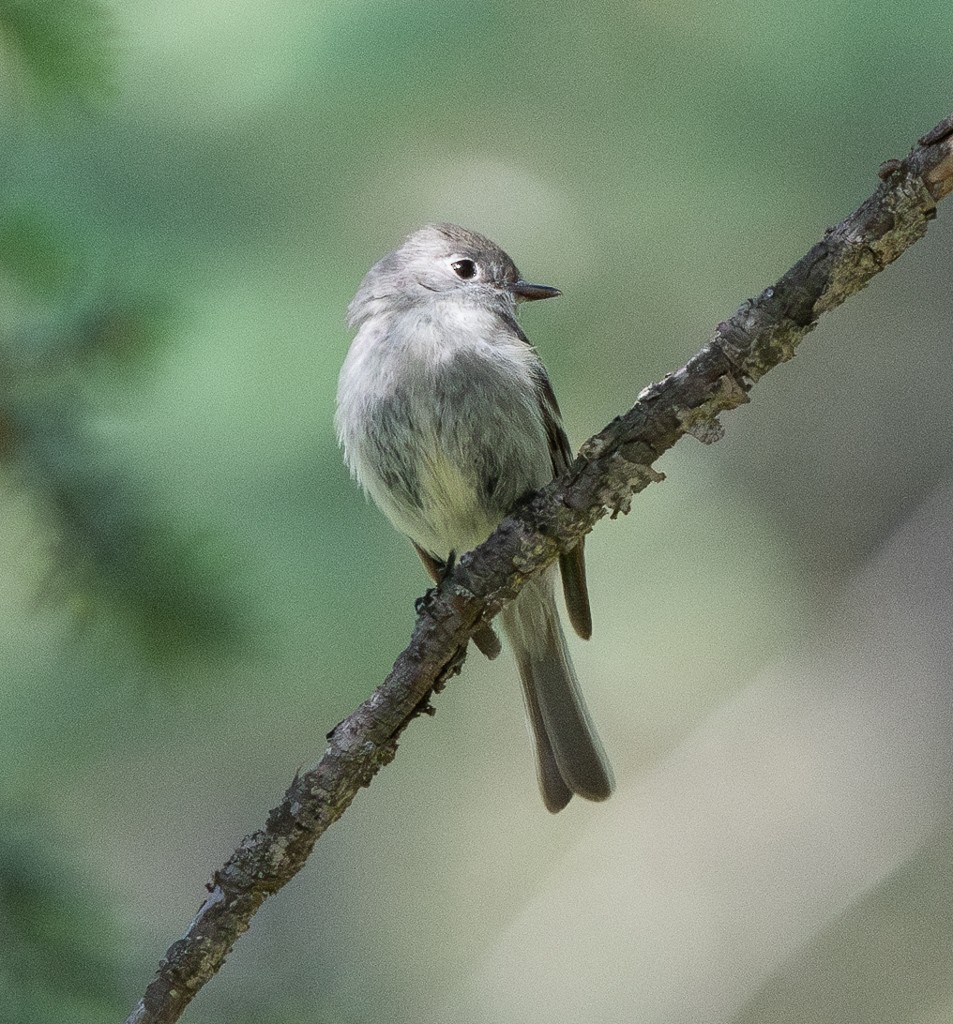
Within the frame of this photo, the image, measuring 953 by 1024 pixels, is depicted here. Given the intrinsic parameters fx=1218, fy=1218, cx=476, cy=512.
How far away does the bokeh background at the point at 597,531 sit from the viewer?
2975 millimetres

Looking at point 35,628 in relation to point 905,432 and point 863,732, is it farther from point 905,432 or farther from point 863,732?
point 905,432

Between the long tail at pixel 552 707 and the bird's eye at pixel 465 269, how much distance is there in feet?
2.98

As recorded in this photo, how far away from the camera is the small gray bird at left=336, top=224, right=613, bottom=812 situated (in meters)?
3.08

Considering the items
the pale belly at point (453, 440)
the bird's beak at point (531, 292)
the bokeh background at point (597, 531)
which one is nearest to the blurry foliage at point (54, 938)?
the bokeh background at point (597, 531)

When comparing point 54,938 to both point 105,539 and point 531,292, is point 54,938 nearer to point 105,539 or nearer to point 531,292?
point 105,539

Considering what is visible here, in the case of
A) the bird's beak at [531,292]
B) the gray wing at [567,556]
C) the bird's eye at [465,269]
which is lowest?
the gray wing at [567,556]

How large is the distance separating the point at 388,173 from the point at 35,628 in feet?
7.04

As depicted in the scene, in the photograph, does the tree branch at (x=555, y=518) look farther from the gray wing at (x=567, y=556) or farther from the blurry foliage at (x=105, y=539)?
the gray wing at (x=567, y=556)

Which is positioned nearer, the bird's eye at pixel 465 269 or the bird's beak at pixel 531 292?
the bird's beak at pixel 531 292

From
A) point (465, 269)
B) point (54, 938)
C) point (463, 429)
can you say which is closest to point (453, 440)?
point (463, 429)

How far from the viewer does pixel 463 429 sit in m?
3.07

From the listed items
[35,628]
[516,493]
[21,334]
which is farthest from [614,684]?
[21,334]

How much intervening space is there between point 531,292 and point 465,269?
0.25m

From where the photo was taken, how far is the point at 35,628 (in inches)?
81.1
